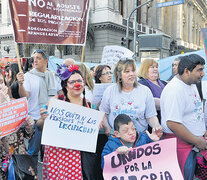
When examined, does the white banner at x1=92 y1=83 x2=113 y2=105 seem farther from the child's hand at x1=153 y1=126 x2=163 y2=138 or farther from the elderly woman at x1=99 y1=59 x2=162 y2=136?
the child's hand at x1=153 y1=126 x2=163 y2=138

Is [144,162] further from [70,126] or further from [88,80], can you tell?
[88,80]

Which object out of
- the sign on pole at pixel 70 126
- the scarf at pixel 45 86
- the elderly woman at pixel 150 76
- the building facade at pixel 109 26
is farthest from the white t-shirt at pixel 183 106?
the building facade at pixel 109 26

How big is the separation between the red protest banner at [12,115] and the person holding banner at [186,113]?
1.37 metres

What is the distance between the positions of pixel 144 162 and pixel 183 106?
632 mm

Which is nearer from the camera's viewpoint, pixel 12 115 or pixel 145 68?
pixel 12 115

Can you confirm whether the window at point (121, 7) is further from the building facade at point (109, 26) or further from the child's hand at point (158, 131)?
the child's hand at point (158, 131)

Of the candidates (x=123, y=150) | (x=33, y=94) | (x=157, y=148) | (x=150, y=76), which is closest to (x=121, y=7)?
(x=150, y=76)

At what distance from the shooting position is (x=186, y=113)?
7.32 feet

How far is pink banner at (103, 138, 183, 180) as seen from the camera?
216 cm

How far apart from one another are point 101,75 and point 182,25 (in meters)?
39.1

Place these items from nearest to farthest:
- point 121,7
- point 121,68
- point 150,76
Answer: point 121,68 < point 150,76 < point 121,7

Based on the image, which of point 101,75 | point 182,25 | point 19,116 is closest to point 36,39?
point 101,75

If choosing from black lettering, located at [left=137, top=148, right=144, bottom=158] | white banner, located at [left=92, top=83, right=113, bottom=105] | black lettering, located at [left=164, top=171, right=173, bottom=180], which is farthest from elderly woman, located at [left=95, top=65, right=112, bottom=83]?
black lettering, located at [left=164, top=171, right=173, bottom=180]

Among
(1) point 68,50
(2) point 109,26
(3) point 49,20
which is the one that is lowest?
(3) point 49,20
